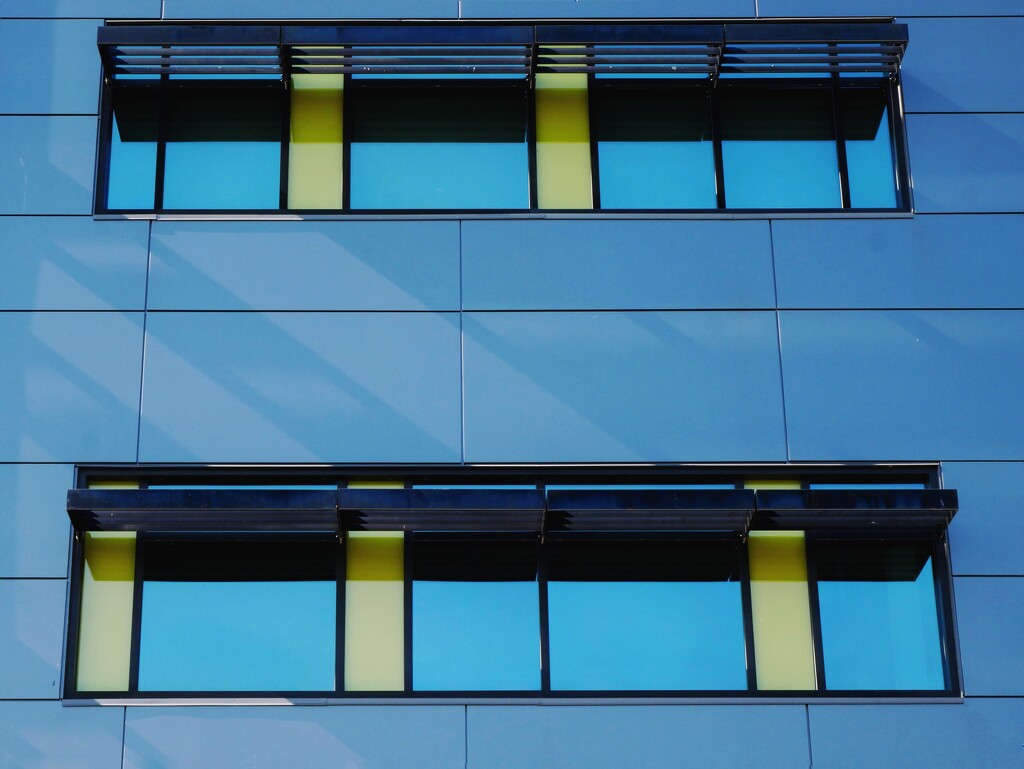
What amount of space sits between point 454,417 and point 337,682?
2.23 meters

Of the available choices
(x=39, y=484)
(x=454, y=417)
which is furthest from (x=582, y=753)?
(x=39, y=484)

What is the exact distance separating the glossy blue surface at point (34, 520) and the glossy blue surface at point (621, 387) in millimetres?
3149

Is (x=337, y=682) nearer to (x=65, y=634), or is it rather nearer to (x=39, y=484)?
(x=65, y=634)

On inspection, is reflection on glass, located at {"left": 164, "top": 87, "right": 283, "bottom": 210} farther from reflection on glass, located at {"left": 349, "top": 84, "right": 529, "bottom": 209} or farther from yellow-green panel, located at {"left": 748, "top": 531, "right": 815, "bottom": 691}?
yellow-green panel, located at {"left": 748, "top": 531, "right": 815, "bottom": 691}

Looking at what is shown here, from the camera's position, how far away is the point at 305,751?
10.5 meters

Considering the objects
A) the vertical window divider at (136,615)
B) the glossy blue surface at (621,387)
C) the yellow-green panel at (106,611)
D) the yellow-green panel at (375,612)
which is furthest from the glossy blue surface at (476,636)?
the yellow-green panel at (106,611)

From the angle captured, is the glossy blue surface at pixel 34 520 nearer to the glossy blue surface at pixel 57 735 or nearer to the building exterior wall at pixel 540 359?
the building exterior wall at pixel 540 359

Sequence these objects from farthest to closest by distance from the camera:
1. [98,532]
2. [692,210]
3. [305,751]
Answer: [692,210] < [98,532] < [305,751]

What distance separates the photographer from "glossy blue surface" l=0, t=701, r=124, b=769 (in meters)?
10.5

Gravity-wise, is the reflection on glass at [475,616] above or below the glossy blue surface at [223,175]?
below

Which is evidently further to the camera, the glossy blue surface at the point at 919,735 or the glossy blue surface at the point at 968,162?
the glossy blue surface at the point at 968,162

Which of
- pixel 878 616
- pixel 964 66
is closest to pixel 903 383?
pixel 878 616

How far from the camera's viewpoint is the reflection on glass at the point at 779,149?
12.4 metres

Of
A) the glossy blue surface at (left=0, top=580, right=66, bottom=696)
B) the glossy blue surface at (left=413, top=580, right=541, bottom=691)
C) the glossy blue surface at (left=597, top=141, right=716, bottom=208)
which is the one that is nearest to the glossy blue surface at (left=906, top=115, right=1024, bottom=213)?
the glossy blue surface at (left=597, top=141, right=716, bottom=208)
